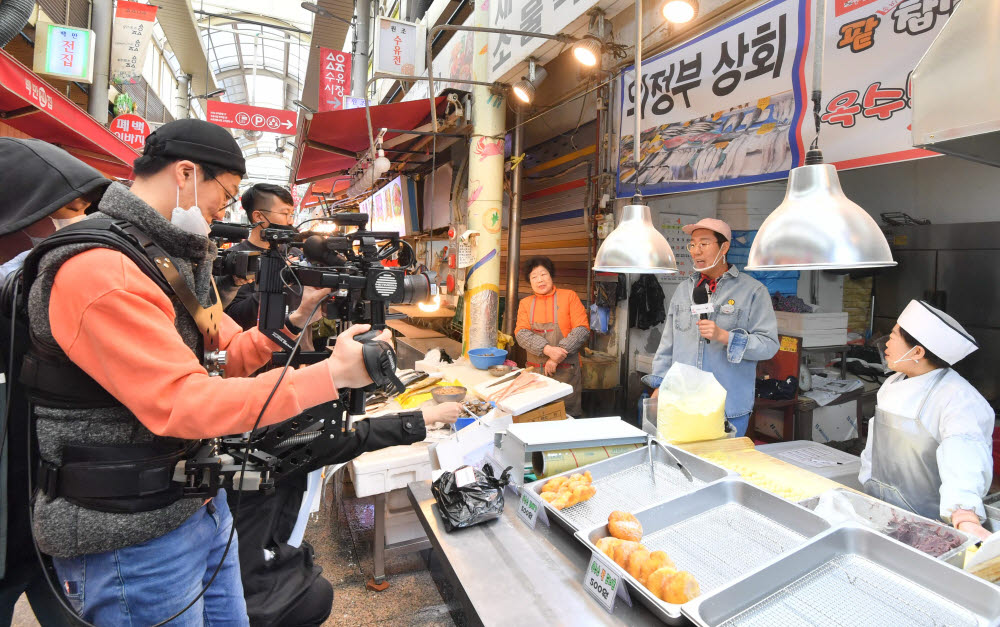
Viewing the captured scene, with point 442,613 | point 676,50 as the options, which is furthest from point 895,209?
point 442,613

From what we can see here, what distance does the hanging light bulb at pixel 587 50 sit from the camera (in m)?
4.19

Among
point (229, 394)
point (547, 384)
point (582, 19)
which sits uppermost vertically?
point (582, 19)

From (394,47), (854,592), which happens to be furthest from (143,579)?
(394,47)

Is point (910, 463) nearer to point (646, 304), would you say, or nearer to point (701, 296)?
point (701, 296)

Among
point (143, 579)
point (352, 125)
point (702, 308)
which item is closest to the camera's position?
point (143, 579)

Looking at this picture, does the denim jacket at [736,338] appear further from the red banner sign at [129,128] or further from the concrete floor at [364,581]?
the red banner sign at [129,128]

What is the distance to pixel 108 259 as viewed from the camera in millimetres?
1249

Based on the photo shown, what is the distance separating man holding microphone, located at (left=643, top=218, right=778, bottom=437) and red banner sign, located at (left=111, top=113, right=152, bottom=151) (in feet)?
33.6

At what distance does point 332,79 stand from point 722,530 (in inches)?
350

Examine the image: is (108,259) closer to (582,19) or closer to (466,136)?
(582,19)

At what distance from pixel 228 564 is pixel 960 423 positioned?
302 centimetres

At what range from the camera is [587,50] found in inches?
165

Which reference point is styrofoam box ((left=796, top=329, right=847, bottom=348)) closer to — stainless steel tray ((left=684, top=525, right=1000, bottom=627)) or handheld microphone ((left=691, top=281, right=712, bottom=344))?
handheld microphone ((left=691, top=281, right=712, bottom=344))

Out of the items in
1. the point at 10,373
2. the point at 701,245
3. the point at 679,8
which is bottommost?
the point at 10,373
